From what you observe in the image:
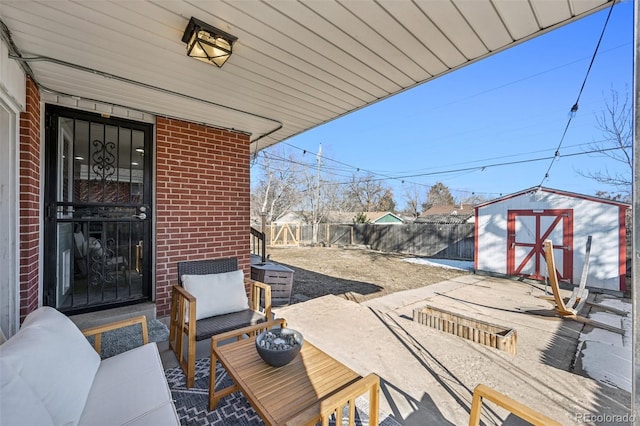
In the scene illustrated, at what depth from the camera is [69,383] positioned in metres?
1.39

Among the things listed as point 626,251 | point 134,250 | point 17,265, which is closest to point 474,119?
point 626,251

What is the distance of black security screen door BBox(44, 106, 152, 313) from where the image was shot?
2.91 metres

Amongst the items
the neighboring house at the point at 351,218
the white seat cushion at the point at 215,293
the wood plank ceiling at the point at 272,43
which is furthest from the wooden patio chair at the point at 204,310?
the neighboring house at the point at 351,218

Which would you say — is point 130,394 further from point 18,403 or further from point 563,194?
point 563,194

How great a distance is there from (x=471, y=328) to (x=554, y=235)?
20.3 ft

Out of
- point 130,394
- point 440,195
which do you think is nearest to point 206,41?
point 130,394

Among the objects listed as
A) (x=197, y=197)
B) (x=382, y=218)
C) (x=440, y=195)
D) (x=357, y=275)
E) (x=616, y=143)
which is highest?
(x=440, y=195)

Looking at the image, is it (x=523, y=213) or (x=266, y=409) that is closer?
(x=266, y=409)

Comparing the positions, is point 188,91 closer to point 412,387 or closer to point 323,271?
point 412,387

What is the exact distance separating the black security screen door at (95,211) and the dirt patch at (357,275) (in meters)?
2.86

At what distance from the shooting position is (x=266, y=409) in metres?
1.43

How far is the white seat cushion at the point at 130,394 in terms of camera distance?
1.34 metres

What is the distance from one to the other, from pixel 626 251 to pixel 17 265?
36.1 feet

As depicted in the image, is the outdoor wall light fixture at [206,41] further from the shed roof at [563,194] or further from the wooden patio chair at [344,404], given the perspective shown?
the shed roof at [563,194]
